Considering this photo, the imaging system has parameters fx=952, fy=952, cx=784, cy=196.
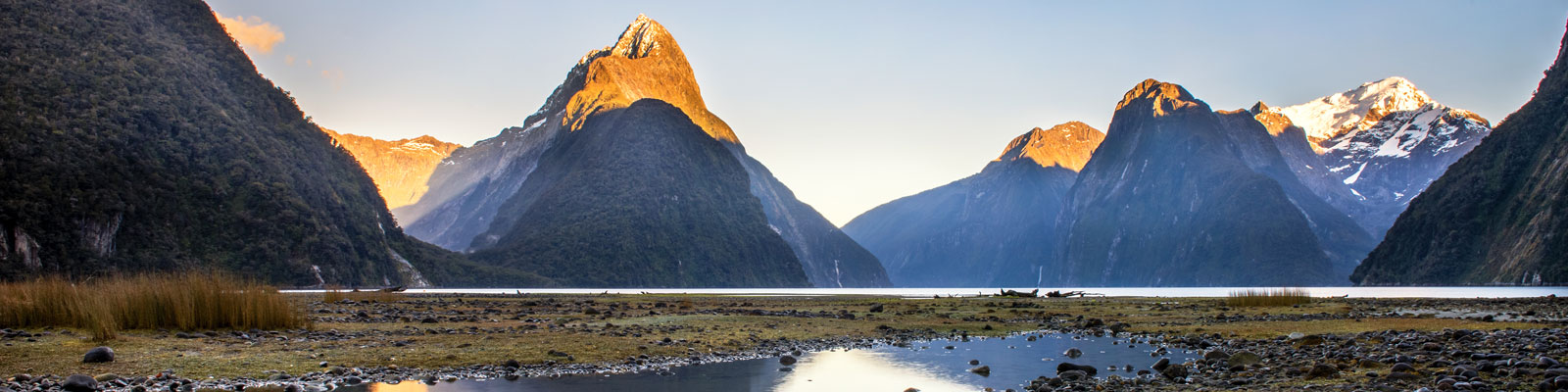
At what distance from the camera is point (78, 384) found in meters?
14.9

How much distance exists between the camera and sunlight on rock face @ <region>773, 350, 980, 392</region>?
18.8m

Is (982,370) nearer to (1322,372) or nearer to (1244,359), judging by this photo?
(1244,359)

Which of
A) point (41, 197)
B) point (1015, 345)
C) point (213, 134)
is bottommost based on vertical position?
point (1015, 345)

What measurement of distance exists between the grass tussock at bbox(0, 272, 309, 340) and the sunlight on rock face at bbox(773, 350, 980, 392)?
51.4 feet

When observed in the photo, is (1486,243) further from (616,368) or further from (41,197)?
(41,197)

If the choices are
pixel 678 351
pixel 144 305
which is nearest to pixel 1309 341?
pixel 678 351

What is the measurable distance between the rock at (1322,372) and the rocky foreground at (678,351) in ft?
0.09

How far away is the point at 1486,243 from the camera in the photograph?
154m

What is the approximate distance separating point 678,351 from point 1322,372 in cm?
1514

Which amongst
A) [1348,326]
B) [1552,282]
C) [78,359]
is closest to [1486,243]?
[1552,282]

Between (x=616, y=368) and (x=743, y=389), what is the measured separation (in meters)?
4.75

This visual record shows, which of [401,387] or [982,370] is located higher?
[401,387]

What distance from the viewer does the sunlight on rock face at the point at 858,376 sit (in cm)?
1877

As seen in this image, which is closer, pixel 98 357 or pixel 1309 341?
pixel 98 357
